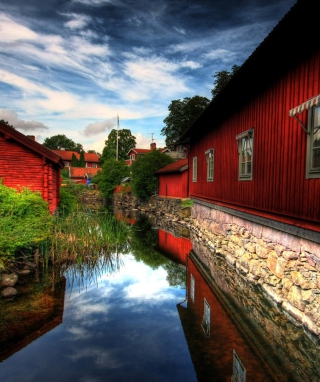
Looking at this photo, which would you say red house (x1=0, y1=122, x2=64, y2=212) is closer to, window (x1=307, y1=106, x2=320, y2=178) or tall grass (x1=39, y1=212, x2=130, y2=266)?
tall grass (x1=39, y1=212, x2=130, y2=266)

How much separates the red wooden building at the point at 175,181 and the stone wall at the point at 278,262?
12.6 metres

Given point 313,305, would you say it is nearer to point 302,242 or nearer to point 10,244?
point 302,242

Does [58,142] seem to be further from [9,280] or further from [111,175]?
[9,280]

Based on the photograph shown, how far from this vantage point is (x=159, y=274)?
9.66 m

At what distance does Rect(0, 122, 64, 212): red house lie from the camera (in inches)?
447

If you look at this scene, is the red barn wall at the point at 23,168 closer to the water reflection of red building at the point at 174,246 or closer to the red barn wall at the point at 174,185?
the water reflection of red building at the point at 174,246

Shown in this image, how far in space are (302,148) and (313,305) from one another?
2.72m

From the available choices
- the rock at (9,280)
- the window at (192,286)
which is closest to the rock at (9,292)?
the rock at (9,280)

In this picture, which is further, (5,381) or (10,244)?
(10,244)

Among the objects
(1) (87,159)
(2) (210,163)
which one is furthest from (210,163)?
(1) (87,159)

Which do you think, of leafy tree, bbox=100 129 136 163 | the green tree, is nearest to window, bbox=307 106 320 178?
the green tree

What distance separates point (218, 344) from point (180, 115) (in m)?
48.0

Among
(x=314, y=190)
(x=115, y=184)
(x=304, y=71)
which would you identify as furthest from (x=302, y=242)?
(x=115, y=184)

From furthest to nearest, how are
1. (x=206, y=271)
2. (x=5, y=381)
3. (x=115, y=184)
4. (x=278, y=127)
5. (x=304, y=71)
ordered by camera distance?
(x=115, y=184)
(x=206, y=271)
(x=278, y=127)
(x=304, y=71)
(x=5, y=381)
